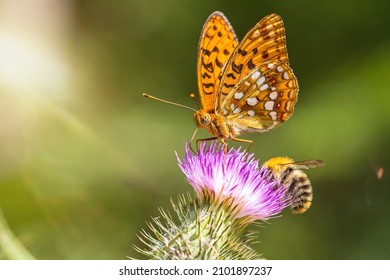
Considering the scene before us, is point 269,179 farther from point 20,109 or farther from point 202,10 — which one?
point 20,109

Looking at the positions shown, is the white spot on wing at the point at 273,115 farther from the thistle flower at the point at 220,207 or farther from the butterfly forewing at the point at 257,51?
the thistle flower at the point at 220,207

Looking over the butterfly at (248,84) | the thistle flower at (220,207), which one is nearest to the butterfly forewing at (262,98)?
the butterfly at (248,84)

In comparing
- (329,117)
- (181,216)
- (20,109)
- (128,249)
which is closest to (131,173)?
(128,249)

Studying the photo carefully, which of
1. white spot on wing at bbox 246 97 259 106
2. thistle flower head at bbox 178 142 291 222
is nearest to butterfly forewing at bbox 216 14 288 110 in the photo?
white spot on wing at bbox 246 97 259 106

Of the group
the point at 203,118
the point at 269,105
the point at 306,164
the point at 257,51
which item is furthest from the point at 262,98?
the point at 306,164

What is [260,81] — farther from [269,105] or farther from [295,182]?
[295,182]

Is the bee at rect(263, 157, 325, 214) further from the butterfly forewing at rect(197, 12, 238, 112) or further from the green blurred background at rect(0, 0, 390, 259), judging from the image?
the green blurred background at rect(0, 0, 390, 259)

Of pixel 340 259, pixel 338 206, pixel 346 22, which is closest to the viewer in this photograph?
pixel 340 259
